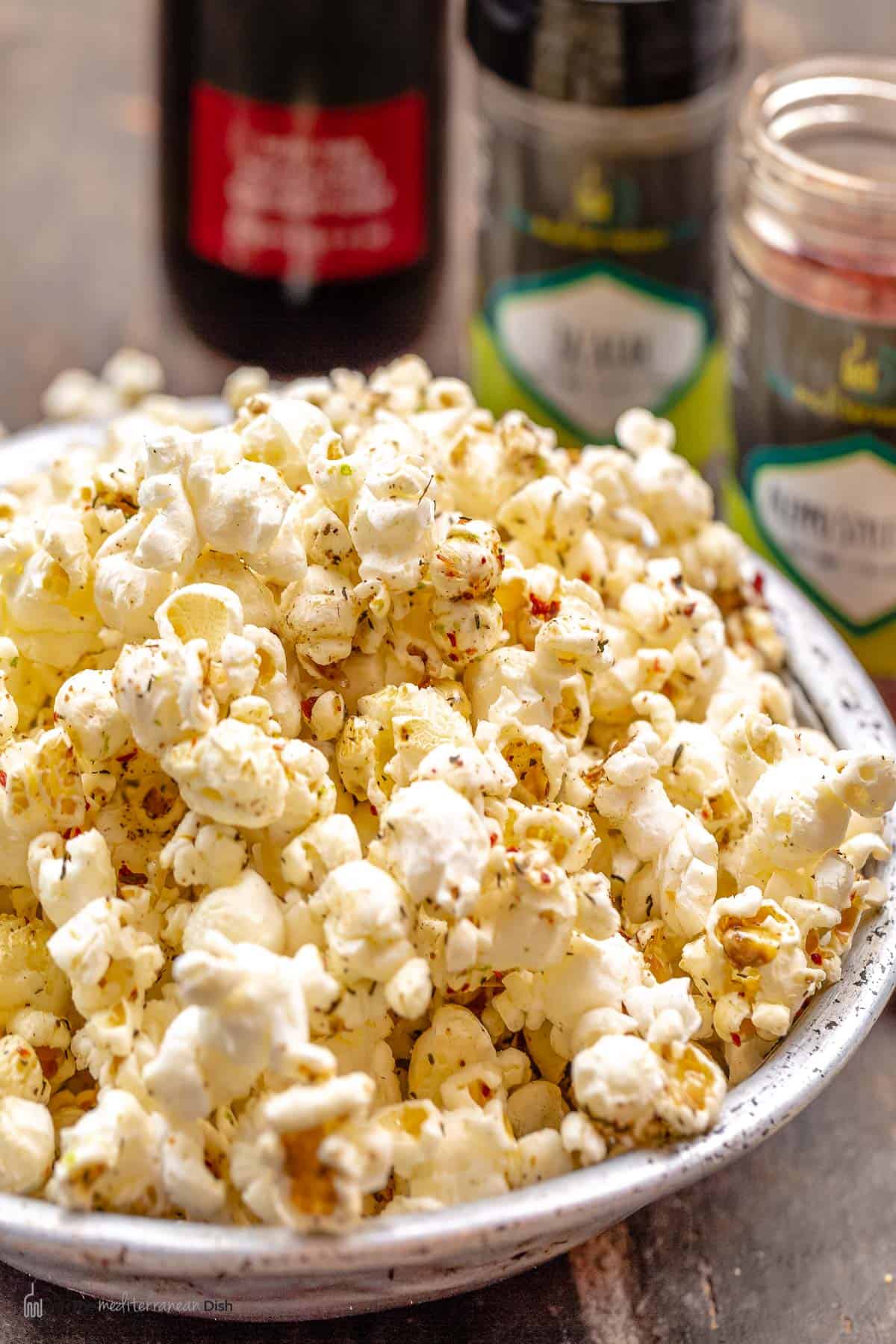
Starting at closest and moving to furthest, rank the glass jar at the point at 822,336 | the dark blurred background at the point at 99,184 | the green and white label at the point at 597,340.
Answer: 1. the glass jar at the point at 822,336
2. the green and white label at the point at 597,340
3. the dark blurred background at the point at 99,184

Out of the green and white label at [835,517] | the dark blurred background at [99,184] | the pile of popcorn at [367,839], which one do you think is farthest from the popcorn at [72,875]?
the dark blurred background at [99,184]

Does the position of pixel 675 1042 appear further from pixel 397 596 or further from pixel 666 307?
pixel 666 307

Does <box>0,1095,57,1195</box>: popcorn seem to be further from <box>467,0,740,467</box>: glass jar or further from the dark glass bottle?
the dark glass bottle

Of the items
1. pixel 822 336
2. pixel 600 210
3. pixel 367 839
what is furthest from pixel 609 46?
pixel 367 839

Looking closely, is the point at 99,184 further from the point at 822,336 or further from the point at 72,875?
the point at 72,875

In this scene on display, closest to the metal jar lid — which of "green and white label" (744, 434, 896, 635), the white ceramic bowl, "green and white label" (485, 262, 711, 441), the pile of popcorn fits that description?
"green and white label" (485, 262, 711, 441)

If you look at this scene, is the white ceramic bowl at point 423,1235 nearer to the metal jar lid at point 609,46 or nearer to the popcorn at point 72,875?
the popcorn at point 72,875
